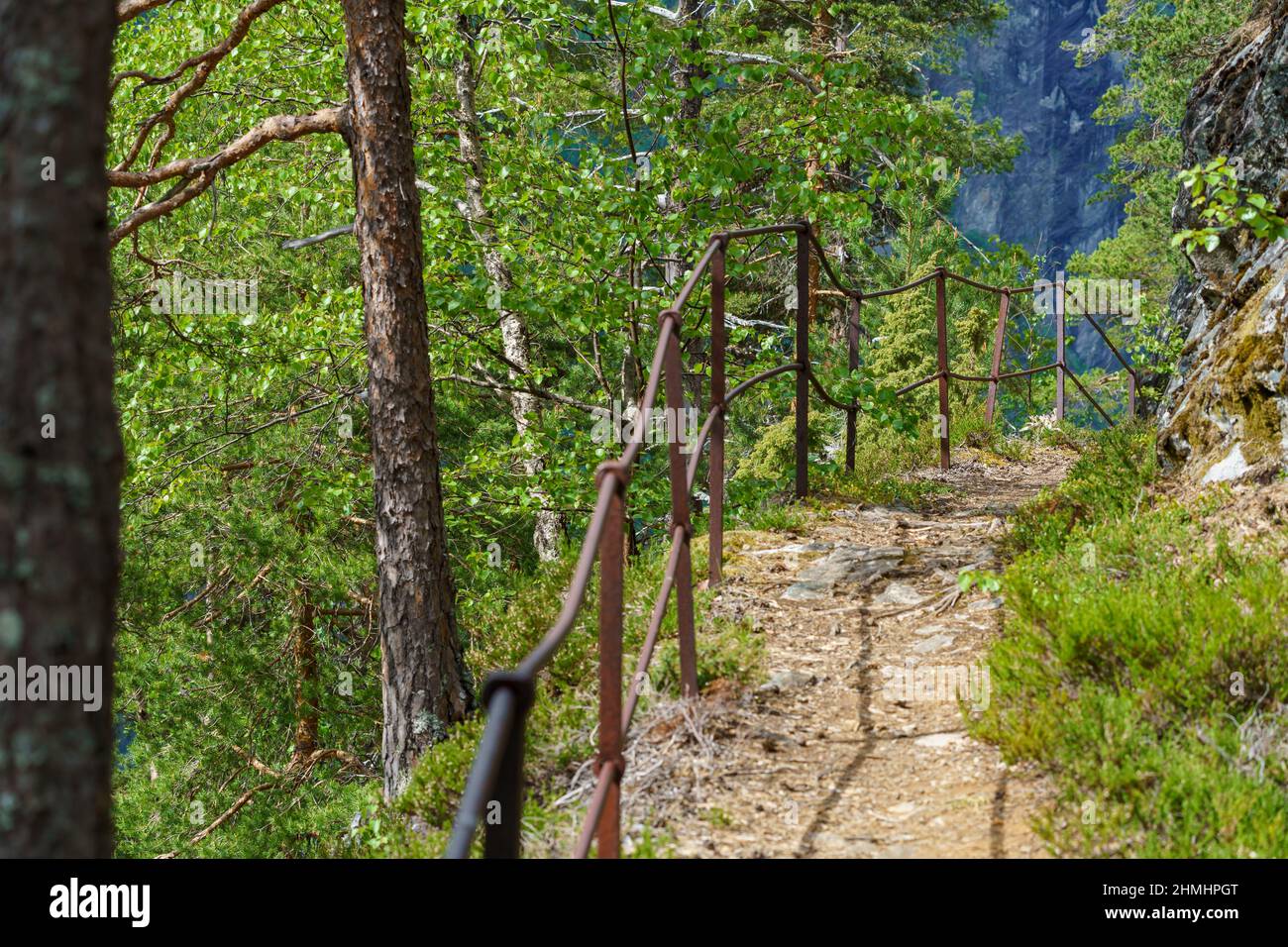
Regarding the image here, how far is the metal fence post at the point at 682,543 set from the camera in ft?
14.5

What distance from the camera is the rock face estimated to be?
5.21 meters

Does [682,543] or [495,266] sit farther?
[495,266]

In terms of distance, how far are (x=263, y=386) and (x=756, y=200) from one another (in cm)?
529

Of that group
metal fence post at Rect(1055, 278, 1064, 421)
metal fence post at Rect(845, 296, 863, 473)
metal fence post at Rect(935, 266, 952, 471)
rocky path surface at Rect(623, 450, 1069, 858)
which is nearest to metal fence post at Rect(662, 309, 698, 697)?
rocky path surface at Rect(623, 450, 1069, 858)

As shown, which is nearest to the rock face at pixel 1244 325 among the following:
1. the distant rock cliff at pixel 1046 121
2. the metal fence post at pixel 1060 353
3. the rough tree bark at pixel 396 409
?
the rough tree bark at pixel 396 409

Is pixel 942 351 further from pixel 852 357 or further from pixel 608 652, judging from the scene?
pixel 608 652

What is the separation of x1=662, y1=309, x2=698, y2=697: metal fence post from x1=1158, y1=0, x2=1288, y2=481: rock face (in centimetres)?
267

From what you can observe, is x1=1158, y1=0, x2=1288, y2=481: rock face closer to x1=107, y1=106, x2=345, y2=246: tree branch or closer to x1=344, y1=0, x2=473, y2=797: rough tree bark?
x1=344, y1=0, x2=473, y2=797: rough tree bark

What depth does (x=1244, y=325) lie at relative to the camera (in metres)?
5.57

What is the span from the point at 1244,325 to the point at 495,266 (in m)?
8.64

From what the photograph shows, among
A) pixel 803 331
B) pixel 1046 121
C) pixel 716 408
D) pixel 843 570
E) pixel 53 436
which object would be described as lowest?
pixel 843 570

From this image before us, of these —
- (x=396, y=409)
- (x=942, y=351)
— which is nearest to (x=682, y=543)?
(x=396, y=409)

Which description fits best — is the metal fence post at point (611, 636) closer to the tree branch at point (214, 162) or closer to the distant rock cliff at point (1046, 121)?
the tree branch at point (214, 162)

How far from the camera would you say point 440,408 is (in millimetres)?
16875
